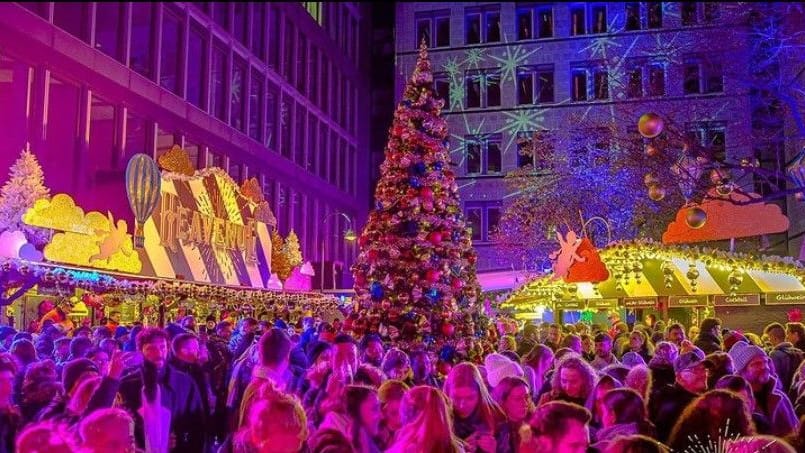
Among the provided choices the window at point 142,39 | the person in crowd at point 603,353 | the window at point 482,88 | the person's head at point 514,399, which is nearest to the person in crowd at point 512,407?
the person's head at point 514,399

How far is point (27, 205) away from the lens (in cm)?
1510

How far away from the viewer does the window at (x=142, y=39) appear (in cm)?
2270

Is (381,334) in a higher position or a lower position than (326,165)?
lower

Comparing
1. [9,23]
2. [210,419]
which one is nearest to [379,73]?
[9,23]

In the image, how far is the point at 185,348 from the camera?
22.3ft

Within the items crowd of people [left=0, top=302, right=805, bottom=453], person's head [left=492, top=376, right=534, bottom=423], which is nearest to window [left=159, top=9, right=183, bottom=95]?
crowd of people [left=0, top=302, right=805, bottom=453]

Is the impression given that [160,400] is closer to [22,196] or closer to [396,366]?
[396,366]

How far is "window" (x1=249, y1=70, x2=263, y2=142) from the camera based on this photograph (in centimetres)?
3188

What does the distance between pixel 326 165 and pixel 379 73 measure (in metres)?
9.74

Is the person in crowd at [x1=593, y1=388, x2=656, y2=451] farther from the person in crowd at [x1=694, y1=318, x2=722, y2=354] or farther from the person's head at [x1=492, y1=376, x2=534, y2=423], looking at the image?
the person in crowd at [x1=694, y1=318, x2=722, y2=354]

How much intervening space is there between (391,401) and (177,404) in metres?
2.10

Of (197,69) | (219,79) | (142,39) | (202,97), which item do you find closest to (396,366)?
(142,39)

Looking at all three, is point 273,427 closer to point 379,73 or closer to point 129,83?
point 129,83

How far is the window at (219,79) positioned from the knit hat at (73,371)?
2256 cm
